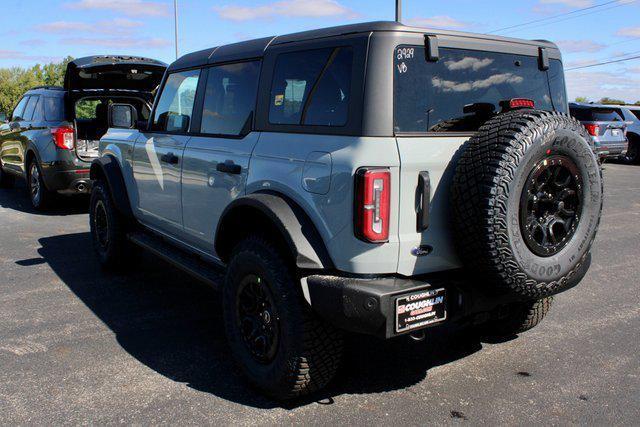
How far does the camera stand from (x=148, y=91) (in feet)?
29.2

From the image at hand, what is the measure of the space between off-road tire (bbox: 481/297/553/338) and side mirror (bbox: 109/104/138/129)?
3398 millimetres

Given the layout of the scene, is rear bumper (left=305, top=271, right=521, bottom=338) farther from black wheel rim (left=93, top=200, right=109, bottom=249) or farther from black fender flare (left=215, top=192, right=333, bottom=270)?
black wheel rim (left=93, top=200, right=109, bottom=249)

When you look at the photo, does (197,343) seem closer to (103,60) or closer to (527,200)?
(527,200)

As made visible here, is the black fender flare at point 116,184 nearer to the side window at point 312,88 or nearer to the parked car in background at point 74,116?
the parked car in background at point 74,116

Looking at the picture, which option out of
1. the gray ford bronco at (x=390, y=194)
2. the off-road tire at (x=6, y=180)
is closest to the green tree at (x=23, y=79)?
the off-road tire at (x=6, y=180)

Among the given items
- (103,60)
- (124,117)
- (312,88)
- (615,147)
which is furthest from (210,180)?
(615,147)

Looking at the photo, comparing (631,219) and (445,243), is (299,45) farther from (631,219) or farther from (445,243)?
(631,219)

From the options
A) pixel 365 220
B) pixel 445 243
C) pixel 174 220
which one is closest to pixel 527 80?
pixel 445 243

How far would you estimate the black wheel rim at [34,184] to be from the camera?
921 cm

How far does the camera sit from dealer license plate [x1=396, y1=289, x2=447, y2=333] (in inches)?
112

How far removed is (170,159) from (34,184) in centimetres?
592

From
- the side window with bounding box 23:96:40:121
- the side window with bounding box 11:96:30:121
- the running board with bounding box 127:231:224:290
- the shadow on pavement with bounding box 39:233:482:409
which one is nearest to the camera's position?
the shadow on pavement with bounding box 39:233:482:409

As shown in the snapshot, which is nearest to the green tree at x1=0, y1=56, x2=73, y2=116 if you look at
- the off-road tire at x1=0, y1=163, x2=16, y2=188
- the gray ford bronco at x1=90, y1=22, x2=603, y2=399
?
the off-road tire at x1=0, y1=163, x2=16, y2=188

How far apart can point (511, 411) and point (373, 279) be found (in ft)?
3.51
